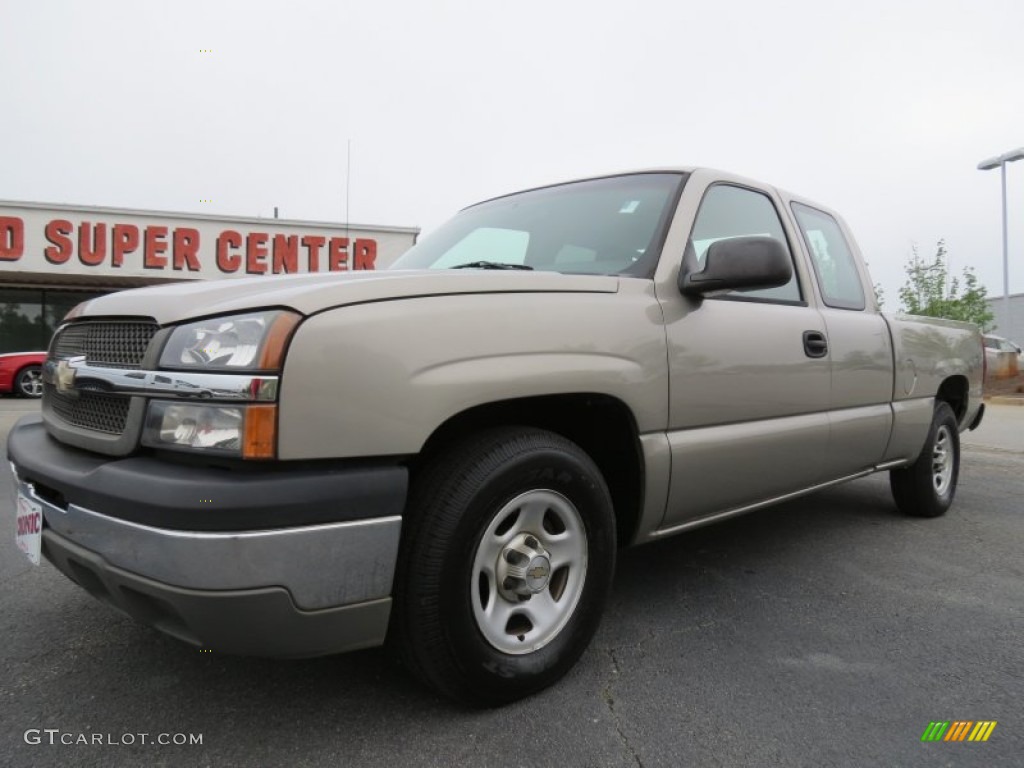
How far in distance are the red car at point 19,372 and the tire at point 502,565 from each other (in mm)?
13798

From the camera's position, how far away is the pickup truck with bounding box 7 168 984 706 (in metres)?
1.55

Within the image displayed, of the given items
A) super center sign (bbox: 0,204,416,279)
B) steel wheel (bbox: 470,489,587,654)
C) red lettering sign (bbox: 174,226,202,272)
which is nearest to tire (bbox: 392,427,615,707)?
steel wheel (bbox: 470,489,587,654)

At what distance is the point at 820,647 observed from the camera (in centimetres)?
240

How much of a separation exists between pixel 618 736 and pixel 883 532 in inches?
113

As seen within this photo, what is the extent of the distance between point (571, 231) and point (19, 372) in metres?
13.8

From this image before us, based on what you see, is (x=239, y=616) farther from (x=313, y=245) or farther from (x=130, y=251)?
(x=130, y=251)

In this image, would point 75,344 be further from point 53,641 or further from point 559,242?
A: point 559,242

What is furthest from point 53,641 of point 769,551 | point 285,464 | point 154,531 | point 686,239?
point 769,551

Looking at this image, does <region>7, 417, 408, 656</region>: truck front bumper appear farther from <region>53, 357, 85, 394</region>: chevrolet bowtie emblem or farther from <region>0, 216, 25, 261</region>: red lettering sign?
<region>0, 216, 25, 261</region>: red lettering sign

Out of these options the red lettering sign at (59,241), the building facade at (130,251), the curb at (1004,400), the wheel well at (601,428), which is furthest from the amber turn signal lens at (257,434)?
the red lettering sign at (59,241)

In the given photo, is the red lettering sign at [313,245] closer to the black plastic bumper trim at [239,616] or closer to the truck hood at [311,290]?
the truck hood at [311,290]

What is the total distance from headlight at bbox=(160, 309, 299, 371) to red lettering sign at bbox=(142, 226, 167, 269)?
17.5 metres

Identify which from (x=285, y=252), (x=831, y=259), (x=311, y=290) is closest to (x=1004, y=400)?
(x=831, y=259)

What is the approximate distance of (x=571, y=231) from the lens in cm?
280
